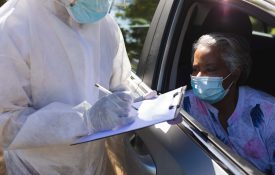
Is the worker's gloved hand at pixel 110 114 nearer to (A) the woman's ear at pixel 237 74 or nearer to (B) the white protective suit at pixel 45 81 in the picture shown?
(B) the white protective suit at pixel 45 81

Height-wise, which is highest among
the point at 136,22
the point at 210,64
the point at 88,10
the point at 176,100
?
the point at 88,10

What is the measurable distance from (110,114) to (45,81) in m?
0.33

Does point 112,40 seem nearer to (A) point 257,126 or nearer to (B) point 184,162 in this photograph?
(B) point 184,162

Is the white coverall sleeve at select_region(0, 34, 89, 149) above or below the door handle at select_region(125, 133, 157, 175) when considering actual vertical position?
above

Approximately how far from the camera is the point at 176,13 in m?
2.55

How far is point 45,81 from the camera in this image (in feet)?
6.10

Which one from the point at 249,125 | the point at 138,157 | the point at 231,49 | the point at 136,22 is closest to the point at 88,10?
the point at 138,157

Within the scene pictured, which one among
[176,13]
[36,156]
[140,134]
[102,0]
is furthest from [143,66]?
[36,156]

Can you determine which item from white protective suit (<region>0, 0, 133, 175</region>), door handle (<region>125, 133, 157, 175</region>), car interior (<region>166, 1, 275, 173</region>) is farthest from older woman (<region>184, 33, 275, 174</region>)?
white protective suit (<region>0, 0, 133, 175</region>)

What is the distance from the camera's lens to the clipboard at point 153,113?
1669 millimetres

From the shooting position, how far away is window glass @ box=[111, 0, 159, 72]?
9.70ft

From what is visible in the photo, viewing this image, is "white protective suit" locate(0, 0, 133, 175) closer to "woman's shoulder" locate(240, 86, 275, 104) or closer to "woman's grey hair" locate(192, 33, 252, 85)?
"woman's grey hair" locate(192, 33, 252, 85)

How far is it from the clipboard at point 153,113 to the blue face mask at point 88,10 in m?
0.44

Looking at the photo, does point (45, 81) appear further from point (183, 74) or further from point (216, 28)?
point (216, 28)
